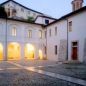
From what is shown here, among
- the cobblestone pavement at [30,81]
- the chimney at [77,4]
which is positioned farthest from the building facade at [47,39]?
the cobblestone pavement at [30,81]

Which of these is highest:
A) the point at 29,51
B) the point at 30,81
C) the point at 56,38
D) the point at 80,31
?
the point at 80,31

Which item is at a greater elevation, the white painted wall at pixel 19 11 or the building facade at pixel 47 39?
the white painted wall at pixel 19 11

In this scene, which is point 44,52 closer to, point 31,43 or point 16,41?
point 31,43

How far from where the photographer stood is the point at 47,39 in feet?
126

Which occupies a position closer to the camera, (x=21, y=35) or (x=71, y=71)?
(x=71, y=71)

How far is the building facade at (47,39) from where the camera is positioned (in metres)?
26.2

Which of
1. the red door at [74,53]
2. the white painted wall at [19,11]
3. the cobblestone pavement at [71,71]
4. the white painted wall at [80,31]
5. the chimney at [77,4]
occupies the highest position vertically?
the white painted wall at [19,11]

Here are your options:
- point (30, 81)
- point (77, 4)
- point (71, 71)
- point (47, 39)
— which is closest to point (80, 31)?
point (77, 4)

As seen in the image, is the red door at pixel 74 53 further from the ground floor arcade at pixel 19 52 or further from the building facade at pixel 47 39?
the ground floor arcade at pixel 19 52

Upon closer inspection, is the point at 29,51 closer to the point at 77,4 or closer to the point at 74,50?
the point at 77,4

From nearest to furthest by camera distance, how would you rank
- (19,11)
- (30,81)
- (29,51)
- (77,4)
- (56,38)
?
(30,81), (56,38), (77,4), (29,51), (19,11)

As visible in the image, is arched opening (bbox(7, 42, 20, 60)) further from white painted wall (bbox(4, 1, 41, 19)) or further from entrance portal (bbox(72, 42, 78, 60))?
white painted wall (bbox(4, 1, 41, 19))

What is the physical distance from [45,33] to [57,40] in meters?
7.16

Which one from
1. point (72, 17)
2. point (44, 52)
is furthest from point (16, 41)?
point (72, 17)
